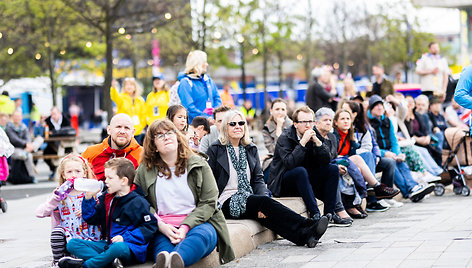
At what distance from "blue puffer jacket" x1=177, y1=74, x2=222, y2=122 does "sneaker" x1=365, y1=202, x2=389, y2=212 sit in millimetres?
2791

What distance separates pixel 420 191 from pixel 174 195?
682cm

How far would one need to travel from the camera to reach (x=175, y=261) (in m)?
6.32

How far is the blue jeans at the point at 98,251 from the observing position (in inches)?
258

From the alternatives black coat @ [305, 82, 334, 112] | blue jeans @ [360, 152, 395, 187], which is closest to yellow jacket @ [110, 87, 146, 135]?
black coat @ [305, 82, 334, 112]

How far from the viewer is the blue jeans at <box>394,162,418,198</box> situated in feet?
43.1

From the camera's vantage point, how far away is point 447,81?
20.7 meters

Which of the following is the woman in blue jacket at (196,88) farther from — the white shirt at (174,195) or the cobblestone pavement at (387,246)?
the white shirt at (174,195)

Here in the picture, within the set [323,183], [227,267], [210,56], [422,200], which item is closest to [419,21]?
[210,56]

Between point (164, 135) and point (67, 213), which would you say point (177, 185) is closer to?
point (164, 135)

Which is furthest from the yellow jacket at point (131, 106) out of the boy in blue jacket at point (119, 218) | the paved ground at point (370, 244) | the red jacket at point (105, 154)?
the boy in blue jacket at point (119, 218)

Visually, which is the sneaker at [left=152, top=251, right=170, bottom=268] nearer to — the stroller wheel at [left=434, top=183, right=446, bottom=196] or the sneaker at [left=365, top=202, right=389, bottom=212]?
the sneaker at [left=365, top=202, right=389, bottom=212]

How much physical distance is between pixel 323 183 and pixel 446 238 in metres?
2.13

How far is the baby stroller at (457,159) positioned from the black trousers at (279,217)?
6.67 metres

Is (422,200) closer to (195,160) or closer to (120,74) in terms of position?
(195,160)
